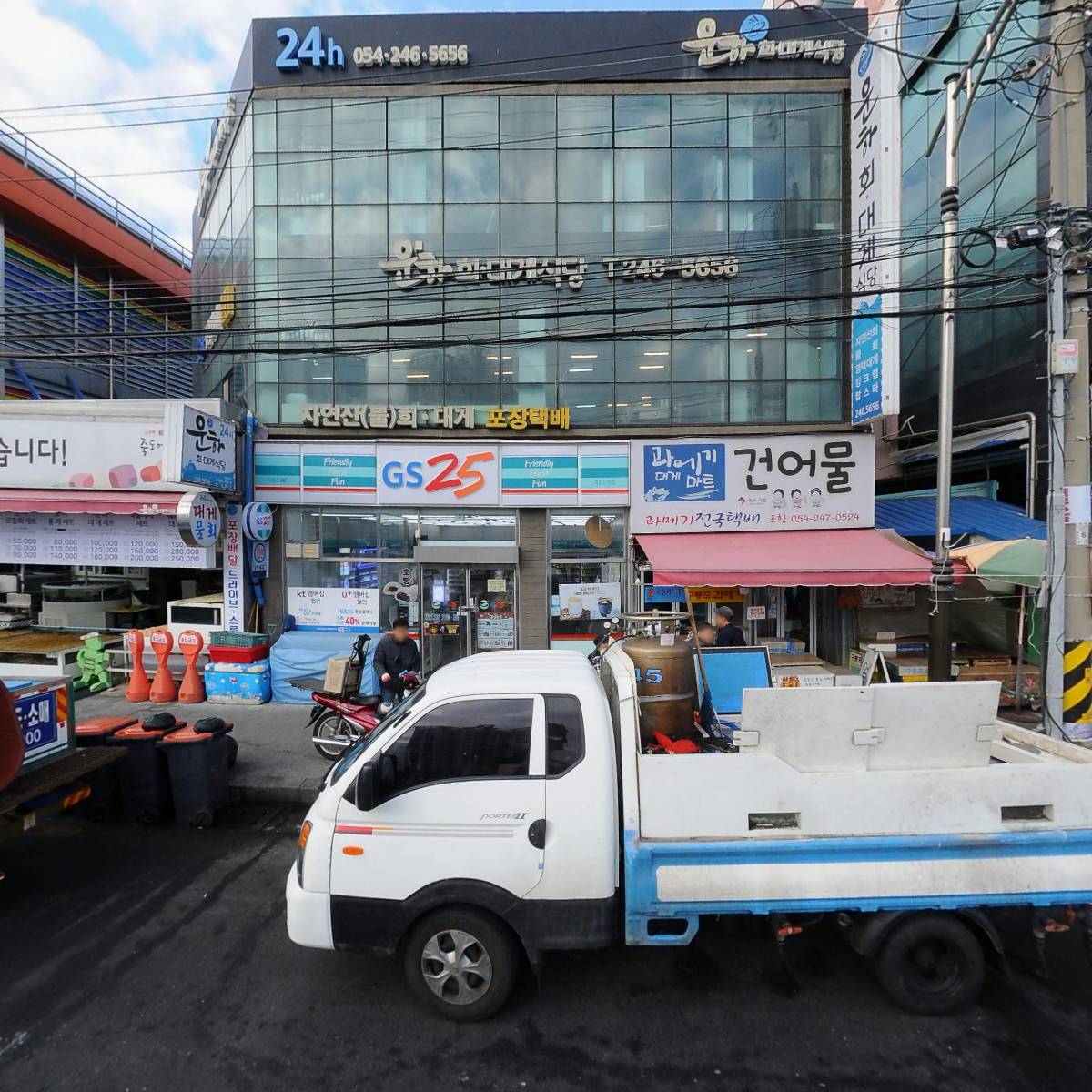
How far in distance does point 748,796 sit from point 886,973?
1206 millimetres

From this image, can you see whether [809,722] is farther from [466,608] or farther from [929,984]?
[466,608]

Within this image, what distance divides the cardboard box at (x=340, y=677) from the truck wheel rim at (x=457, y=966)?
220 inches

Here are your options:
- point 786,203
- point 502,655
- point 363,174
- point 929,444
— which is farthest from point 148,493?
point 929,444

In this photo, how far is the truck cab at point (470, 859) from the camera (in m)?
3.16

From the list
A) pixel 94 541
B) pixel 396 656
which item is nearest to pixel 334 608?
pixel 396 656

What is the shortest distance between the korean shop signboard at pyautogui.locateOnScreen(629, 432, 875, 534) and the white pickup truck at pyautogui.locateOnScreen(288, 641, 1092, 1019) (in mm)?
7122

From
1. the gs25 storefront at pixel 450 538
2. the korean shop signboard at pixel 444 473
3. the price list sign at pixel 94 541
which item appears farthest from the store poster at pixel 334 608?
the price list sign at pixel 94 541

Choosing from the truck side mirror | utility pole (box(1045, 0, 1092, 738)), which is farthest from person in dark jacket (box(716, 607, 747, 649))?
the truck side mirror

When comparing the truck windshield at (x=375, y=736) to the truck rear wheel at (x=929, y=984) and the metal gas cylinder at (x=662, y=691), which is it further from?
the truck rear wheel at (x=929, y=984)

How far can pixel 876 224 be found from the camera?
924 cm

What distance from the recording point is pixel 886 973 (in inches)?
126

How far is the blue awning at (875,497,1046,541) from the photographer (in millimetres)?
9523

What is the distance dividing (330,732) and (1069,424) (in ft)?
29.8

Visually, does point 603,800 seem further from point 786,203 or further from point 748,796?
point 786,203
